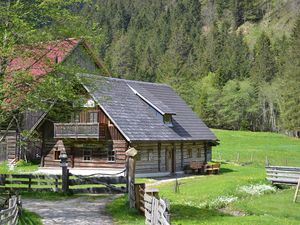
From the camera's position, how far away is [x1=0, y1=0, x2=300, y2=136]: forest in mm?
17875

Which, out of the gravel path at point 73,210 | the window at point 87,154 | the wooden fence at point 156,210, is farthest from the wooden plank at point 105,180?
the window at point 87,154

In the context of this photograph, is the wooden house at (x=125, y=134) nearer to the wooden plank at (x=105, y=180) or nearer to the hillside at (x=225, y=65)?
the hillside at (x=225, y=65)

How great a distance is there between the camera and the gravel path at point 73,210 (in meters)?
15.3

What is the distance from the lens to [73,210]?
1712 cm

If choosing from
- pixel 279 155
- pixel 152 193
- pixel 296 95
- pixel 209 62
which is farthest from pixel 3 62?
pixel 209 62

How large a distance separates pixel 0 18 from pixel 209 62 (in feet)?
411

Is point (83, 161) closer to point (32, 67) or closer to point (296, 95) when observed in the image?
point (32, 67)

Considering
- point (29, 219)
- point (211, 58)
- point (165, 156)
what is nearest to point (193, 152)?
point (165, 156)

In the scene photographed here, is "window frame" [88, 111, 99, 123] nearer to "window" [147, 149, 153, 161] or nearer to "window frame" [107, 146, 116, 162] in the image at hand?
"window frame" [107, 146, 116, 162]

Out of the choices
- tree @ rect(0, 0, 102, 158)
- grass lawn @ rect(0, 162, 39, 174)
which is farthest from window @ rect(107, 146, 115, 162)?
tree @ rect(0, 0, 102, 158)

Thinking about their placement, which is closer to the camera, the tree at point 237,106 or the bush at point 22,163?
the bush at point 22,163

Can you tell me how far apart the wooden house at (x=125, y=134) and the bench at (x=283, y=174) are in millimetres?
9019

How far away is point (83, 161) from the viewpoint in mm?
37250

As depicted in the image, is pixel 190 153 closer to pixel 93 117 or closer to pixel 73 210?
pixel 93 117
